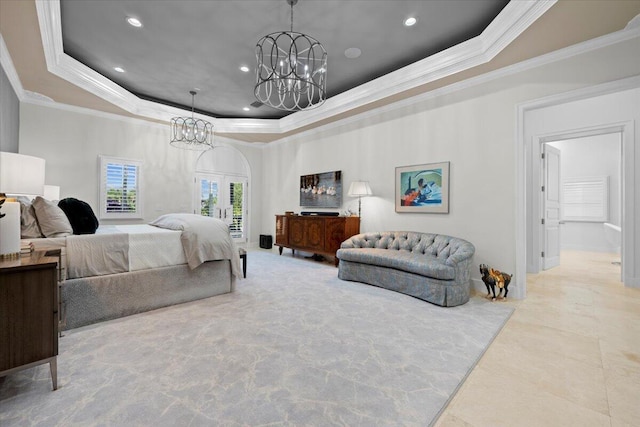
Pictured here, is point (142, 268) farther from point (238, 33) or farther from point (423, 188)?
point (423, 188)

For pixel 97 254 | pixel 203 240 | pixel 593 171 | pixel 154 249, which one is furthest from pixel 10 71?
pixel 593 171

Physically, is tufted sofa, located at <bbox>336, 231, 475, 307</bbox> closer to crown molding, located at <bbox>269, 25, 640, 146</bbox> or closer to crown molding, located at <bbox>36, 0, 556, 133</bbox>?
crown molding, located at <bbox>269, 25, 640, 146</bbox>

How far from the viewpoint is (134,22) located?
131 inches

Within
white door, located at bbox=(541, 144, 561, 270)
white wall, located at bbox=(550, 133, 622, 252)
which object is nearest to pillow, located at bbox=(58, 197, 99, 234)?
white door, located at bbox=(541, 144, 561, 270)

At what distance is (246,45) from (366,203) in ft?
10.7

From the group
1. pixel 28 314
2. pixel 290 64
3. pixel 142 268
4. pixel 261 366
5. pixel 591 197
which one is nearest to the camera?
pixel 28 314

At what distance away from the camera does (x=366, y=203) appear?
548 centimetres

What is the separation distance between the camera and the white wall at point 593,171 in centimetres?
687

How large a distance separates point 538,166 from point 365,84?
3.35m

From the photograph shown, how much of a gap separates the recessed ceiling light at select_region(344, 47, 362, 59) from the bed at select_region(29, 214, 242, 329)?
2.94 m

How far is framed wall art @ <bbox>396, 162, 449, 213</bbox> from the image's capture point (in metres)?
4.29

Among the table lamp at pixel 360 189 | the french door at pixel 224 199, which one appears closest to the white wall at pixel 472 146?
the table lamp at pixel 360 189

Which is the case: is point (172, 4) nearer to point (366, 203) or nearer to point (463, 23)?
point (463, 23)

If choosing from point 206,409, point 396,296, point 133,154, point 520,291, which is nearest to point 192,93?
point 133,154
